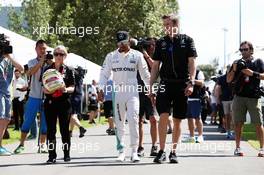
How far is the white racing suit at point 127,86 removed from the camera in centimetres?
1131

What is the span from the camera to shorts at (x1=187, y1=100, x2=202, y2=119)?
51.7 feet

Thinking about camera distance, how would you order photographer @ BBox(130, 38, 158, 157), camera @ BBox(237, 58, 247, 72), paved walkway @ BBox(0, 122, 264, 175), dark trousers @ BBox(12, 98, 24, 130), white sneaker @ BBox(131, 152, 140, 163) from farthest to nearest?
dark trousers @ BBox(12, 98, 24, 130), camera @ BBox(237, 58, 247, 72), photographer @ BBox(130, 38, 158, 157), white sneaker @ BBox(131, 152, 140, 163), paved walkway @ BBox(0, 122, 264, 175)

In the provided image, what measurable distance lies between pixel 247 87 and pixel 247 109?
464 mm

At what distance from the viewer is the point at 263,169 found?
10.2 meters

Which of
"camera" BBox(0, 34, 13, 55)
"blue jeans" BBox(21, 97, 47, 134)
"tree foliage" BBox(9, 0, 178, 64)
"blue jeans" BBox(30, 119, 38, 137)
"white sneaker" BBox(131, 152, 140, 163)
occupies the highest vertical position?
"tree foliage" BBox(9, 0, 178, 64)

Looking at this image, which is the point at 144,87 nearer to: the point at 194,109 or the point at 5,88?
the point at 5,88

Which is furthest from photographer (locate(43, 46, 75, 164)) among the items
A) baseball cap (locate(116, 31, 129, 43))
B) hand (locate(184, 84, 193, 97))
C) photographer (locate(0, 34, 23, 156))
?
hand (locate(184, 84, 193, 97))

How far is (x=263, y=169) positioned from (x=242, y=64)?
9.13 feet

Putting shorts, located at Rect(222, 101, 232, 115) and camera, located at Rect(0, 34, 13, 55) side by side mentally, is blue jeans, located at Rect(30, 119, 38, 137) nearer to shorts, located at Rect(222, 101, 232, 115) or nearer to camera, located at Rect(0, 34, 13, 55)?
camera, located at Rect(0, 34, 13, 55)

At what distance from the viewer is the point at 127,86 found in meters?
11.3

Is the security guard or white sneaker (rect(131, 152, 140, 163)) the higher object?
the security guard

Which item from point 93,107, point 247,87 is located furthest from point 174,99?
point 93,107

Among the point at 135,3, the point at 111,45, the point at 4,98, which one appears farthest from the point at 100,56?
the point at 4,98

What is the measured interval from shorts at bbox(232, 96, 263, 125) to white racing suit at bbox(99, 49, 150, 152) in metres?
2.06
